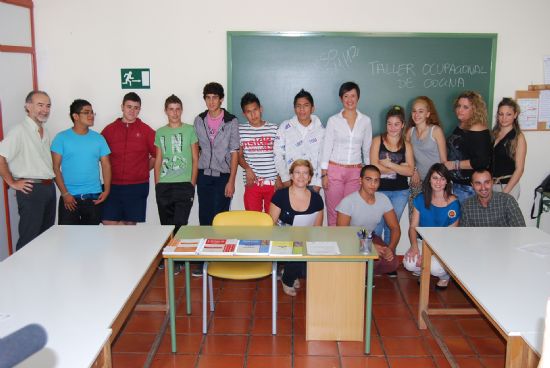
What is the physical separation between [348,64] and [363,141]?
31.9 inches

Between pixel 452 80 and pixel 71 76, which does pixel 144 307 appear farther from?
pixel 452 80

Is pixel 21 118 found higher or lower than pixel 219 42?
lower

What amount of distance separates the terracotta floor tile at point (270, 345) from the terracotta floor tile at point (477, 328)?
1.30 m

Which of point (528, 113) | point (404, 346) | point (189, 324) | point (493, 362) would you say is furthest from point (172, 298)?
point (528, 113)

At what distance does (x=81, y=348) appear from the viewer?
222cm

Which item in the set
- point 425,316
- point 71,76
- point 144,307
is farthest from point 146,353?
point 71,76

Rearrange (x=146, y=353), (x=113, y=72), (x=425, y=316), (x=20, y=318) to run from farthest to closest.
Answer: (x=113, y=72)
(x=425, y=316)
(x=146, y=353)
(x=20, y=318)

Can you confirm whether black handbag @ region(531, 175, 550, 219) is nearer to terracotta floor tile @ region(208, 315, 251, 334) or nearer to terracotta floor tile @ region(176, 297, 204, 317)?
terracotta floor tile @ region(208, 315, 251, 334)

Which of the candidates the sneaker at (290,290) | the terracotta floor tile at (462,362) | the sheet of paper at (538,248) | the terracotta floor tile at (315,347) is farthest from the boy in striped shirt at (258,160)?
the sheet of paper at (538,248)

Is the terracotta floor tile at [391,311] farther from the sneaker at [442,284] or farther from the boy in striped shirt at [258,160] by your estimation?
the boy in striped shirt at [258,160]

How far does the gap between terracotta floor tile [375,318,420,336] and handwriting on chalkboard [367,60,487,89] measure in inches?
88.4

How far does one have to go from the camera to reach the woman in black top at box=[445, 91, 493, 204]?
4734mm

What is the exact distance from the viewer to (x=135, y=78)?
5195 millimetres

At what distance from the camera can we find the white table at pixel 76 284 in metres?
2.28
